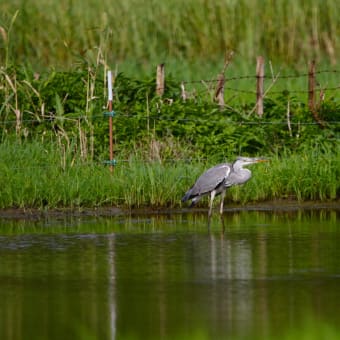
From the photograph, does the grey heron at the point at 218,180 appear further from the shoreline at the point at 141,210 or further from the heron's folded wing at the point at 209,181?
the shoreline at the point at 141,210

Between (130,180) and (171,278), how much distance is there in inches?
223

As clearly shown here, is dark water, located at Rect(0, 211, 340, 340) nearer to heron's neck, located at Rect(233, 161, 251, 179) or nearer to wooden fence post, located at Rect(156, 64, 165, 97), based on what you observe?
heron's neck, located at Rect(233, 161, 251, 179)

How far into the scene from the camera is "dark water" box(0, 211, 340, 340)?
899 centimetres

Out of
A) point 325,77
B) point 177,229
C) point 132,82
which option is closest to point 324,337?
point 177,229

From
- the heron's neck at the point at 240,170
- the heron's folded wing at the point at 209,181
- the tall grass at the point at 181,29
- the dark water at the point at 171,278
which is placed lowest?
the dark water at the point at 171,278

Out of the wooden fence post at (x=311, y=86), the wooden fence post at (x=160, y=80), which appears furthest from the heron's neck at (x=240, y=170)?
the wooden fence post at (x=160, y=80)

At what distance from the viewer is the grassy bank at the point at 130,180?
1667 centimetres

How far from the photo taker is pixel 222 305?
9805mm

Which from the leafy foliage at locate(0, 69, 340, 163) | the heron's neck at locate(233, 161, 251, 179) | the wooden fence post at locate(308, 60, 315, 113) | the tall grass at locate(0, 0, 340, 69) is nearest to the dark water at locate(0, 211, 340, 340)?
the heron's neck at locate(233, 161, 251, 179)

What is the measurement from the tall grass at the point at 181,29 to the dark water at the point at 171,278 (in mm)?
9630

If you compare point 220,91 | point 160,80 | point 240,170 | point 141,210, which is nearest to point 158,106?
point 160,80

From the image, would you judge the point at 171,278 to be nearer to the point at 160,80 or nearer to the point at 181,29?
the point at 160,80

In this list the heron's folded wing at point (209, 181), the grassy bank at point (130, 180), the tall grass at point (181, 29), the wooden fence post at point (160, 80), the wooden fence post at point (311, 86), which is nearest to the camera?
the heron's folded wing at point (209, 181)

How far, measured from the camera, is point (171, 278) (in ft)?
36.7
